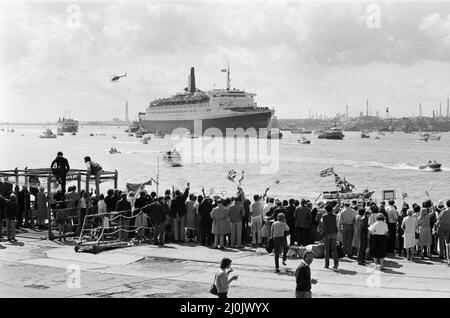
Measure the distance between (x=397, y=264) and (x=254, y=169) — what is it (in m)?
63.7

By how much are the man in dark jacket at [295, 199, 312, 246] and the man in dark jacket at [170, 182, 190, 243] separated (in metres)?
2.99

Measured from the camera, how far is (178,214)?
50.4ft

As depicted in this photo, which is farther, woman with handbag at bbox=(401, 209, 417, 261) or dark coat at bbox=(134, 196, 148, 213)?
dark coat at bbox=(134, 196, 148, 213)

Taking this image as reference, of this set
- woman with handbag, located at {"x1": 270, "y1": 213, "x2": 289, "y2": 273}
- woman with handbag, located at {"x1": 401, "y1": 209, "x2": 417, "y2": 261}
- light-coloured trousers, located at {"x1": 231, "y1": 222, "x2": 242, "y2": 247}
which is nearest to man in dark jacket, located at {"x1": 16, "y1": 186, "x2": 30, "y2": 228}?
light-coloured trousers, located at {"x1": 231, "y1": 222, "x2": 242, "y2": 247}

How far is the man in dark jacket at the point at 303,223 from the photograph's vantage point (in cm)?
1402

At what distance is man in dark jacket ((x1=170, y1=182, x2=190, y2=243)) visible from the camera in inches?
604

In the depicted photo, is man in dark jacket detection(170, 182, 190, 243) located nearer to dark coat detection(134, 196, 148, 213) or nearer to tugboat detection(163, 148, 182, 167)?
dark coat detection(134, 196, 148, 213)

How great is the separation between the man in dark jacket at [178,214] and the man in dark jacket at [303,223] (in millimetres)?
2993

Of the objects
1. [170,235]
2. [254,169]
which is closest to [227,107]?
[254,169]

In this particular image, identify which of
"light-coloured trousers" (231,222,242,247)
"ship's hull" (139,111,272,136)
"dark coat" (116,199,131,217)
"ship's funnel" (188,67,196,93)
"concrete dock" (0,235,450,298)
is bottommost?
"concrete dock" (0,235,450,298)

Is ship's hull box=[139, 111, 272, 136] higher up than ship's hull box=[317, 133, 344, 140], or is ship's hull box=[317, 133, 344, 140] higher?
ship's hull box=[139, 111, 272, 136]

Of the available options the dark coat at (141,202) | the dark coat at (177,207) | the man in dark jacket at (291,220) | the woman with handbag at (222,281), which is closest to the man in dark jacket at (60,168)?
the dark coat at (141,202)

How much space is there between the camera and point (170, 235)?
15.9m
